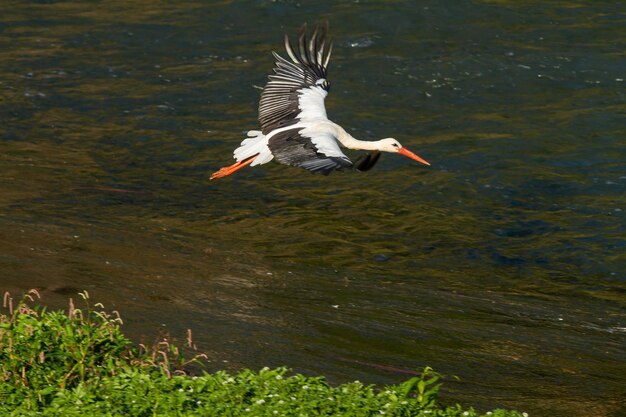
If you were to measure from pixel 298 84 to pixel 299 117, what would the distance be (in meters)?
0.46

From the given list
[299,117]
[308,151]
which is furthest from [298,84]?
[308,151]

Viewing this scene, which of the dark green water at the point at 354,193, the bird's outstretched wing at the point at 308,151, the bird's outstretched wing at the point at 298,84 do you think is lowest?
the dark green water at the point at 354,193

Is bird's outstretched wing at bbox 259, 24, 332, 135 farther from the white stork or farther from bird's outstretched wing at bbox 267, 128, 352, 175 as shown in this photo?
bird's outstretched wing at bbox 267, 128, 352, 175

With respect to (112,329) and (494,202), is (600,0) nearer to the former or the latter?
(494,202)

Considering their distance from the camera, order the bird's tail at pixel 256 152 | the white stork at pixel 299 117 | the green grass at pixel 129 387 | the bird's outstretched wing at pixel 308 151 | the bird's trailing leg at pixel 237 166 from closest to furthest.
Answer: the green grass at pixel 129 387 → the bird's outstretched wing at pixel 308 151 → the white stork at pixel 299 117 → the bird's tail at pixel 256 152 → the bird's trailing leg at pixel 237 166

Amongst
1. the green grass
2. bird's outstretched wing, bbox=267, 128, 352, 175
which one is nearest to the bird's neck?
bird's outstretched wing, bbox=267, 128, 352, 175

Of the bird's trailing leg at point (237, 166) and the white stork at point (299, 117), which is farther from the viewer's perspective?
the bird's trailing leg at point (237, 166)

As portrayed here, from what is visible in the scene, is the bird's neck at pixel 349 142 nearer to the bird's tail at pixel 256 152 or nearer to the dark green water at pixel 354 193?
the bird's tail at pixel 256 152

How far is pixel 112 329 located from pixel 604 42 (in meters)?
11.4

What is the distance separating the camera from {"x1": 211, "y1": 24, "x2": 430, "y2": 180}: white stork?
29.1 feet

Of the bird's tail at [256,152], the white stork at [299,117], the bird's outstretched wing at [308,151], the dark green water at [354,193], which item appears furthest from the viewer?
the bird's tail at [256,152]

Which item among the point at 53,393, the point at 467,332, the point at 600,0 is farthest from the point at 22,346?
the point at 600,0

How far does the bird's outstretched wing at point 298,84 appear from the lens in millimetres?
9531

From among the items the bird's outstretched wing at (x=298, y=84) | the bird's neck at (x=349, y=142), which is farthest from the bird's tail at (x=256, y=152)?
the bird's neck at (x=349, y=142)
